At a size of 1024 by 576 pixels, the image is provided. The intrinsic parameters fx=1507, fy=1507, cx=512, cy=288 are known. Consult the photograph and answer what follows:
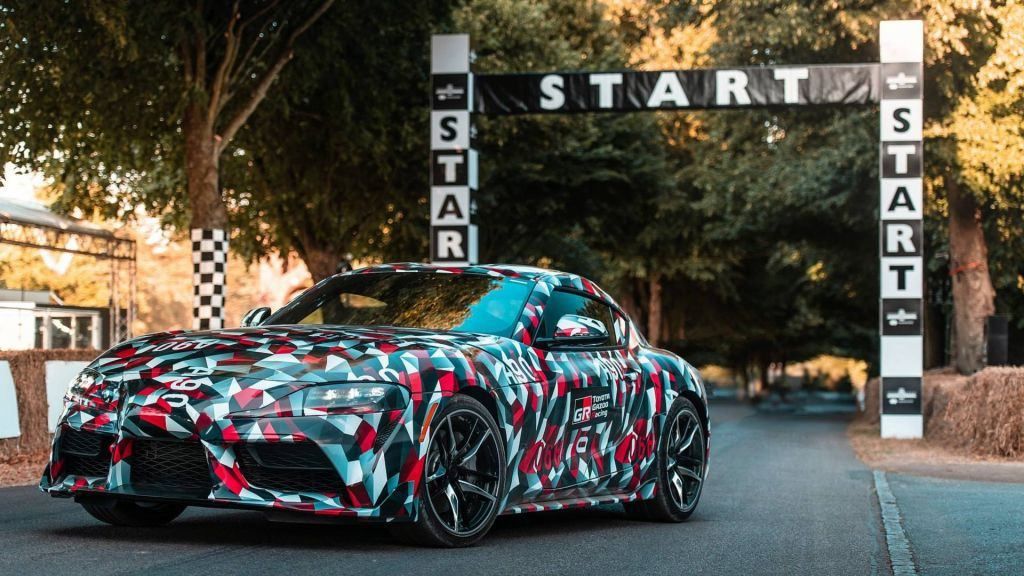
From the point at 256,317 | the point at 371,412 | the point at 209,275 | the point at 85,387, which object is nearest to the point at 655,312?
the point at 209,275

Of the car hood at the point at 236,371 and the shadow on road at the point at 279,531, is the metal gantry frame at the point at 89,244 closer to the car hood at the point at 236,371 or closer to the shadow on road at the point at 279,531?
the shadow on road at the point at 279,531

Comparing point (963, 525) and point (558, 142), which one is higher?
point (558, 142)

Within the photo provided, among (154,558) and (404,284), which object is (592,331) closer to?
(404,284)

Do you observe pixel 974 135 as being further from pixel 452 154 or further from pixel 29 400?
pixel 29 400

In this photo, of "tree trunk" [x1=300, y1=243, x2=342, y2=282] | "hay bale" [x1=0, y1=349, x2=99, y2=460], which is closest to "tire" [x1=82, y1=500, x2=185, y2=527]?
"hay bale" [x1=0, y1=349, x2=99, y2=460]

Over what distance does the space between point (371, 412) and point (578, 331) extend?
177 centimetres

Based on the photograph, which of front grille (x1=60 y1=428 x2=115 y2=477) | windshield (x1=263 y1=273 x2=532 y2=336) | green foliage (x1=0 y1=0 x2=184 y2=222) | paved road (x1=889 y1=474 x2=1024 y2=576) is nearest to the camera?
front grille (x1=60 y1=428 x2=115 y2=477)

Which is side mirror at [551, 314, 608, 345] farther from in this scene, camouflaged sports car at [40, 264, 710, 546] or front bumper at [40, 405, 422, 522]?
front bumper at [40, 405, 422, 522]

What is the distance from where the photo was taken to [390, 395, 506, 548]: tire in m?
6.92

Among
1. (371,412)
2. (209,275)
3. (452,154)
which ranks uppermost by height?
(452,154)

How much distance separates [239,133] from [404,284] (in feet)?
67.1

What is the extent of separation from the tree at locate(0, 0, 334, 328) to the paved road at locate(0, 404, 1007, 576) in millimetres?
9668

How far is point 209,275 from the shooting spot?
21797 millimetres

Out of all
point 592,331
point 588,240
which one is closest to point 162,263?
point 588,240
